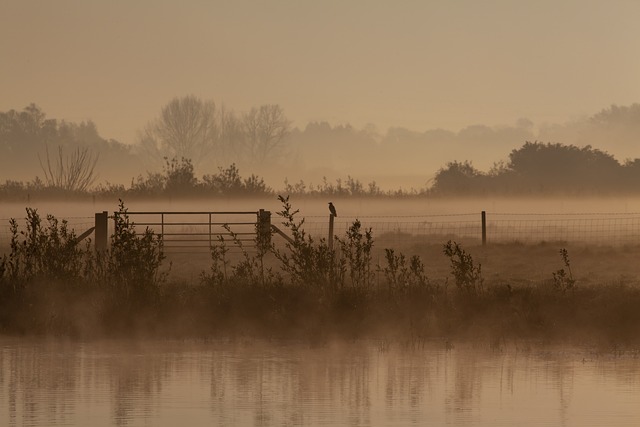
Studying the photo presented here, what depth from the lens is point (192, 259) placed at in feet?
123

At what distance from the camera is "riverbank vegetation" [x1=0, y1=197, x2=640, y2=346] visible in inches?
819

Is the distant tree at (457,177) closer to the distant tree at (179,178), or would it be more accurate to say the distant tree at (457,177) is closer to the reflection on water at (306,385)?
the distant tree at (179,178)

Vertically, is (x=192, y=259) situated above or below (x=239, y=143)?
below

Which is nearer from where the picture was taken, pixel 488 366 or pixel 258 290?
pixel 488 366

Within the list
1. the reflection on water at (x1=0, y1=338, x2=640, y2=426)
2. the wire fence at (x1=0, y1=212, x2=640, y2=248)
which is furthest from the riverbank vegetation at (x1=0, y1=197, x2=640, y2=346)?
the wire fence at (x1=0, y1=212, x2=640, y2=248)

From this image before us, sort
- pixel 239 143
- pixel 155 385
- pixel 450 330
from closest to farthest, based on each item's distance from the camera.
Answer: pixel 155 385 < pixel 450 330 < pixel 239 143

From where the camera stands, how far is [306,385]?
15953 mm

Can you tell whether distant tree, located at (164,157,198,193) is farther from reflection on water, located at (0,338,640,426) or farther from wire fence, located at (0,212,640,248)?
reflection on water, located at (0,338,640,426)

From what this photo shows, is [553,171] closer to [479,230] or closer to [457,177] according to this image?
[457,177]

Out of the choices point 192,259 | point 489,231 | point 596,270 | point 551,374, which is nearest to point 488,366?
point 551,374

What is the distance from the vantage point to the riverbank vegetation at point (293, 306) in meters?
20.8

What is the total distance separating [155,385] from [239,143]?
82735 millimetres

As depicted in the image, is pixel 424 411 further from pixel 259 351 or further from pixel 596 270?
pixel 596 270

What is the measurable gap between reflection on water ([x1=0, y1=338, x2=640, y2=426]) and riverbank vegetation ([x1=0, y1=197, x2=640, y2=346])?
0.97m
